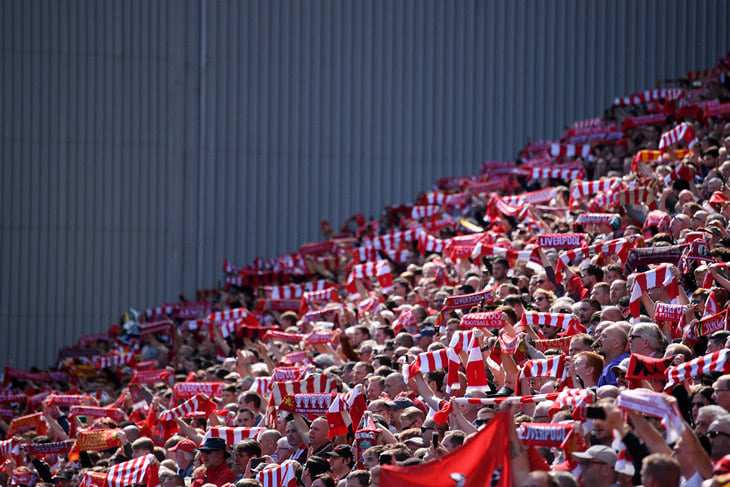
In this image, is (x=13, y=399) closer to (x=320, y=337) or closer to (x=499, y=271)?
(x=320, y=337)

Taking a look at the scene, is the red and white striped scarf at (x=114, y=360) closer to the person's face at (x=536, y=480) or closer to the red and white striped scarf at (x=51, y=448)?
the red and white striped scarf at (x=51, y=448)

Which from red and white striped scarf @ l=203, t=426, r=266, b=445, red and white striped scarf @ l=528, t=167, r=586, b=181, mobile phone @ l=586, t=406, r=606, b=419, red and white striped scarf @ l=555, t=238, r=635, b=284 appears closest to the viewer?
mobile phone @ l=586, t=406, r=606, b=419

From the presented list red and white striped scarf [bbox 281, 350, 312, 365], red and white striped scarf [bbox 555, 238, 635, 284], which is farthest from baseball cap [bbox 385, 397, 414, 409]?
red and white striped scarf [bbox 281, 350, 312, 365]

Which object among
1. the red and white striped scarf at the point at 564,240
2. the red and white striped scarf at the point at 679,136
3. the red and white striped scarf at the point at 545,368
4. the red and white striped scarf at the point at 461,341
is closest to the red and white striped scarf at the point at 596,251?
the red and white striped scarf at the point at 564,240

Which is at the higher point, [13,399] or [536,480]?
[536,480]

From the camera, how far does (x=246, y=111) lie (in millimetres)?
25703

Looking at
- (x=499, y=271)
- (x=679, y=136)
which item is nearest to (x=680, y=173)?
(x=679, y=136)

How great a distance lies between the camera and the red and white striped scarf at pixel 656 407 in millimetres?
5734

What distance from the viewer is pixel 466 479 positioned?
20.7ft

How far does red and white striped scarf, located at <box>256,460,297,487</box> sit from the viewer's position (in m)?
8.39

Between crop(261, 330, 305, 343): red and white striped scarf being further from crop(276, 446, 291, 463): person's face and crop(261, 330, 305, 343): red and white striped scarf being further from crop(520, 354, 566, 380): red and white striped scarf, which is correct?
crop(520, 354, 566, 380): red and white striped scarf

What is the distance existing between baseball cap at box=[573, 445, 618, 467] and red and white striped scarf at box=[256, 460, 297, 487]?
2.91 metres

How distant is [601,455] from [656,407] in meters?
0.36

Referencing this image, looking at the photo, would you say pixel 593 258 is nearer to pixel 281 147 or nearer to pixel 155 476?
pixel 155 476
